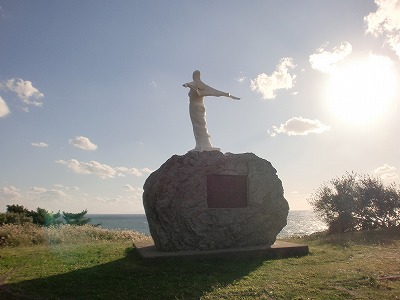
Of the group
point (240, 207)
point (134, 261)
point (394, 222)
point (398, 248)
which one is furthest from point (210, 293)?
point (394, 222)

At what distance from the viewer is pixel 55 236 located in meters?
18.6

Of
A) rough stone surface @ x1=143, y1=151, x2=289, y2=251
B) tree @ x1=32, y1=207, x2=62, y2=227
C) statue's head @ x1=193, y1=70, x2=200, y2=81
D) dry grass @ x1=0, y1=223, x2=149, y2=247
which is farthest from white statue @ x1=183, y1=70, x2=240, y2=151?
tree @ x1=32, y1=207, x2=62, y2=227

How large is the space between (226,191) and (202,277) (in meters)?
4.20

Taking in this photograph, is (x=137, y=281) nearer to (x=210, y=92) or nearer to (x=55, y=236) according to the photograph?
(x=210, y=92)

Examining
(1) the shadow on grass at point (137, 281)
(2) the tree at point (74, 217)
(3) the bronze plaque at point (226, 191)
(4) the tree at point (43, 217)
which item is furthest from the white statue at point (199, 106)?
(2) the tree at point (74, 217)

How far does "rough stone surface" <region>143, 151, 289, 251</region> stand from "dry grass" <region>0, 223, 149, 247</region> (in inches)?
348

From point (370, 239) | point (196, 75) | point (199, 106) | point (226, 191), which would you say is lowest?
point (370, 239)

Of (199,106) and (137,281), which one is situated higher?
(199,106)

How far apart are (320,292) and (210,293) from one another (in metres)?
2.33

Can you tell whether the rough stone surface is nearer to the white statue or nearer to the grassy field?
the white statue

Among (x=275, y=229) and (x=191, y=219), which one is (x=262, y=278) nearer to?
(x=191, y=219)

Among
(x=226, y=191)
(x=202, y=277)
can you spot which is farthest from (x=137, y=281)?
(x=226, y=191)

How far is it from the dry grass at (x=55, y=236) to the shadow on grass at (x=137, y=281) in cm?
973

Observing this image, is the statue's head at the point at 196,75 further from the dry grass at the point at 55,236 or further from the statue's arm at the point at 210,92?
the dry grass at the point at 55,236
